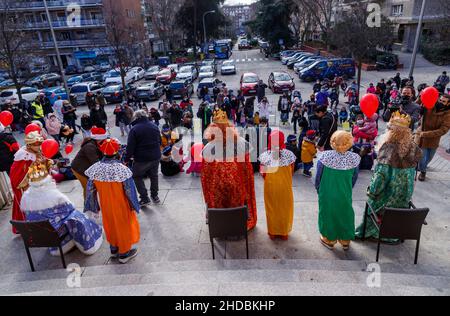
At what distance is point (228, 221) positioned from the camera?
13.8ft

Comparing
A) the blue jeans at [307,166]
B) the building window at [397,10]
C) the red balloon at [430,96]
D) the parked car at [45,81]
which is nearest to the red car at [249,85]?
the blue jeans at [307,166]

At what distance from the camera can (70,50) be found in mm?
42844

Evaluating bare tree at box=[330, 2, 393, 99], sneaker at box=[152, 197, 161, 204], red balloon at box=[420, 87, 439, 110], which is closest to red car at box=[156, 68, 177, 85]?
bare tree at box=[330, 2, 393, 99]

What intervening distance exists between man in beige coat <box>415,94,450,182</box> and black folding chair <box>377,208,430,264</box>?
327 centimetres

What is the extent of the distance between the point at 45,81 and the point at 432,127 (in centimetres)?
3257

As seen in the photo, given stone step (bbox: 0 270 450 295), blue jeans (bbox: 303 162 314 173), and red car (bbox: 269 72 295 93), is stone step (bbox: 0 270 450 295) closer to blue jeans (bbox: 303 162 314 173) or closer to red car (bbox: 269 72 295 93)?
blue jeans (bbox: 303 162 314 173)

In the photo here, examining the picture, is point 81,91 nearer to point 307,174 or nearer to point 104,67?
point 307,174

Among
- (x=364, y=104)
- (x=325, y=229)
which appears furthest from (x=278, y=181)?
(x=364, y=104)

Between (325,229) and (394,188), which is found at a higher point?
(394,188)

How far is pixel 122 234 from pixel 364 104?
5.51m

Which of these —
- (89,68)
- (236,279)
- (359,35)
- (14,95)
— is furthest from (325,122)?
(89,68)

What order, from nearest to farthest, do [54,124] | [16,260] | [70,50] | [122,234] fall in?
1. [122,234]
2. [16,260]
3. [54,124]
4. [70,50]
